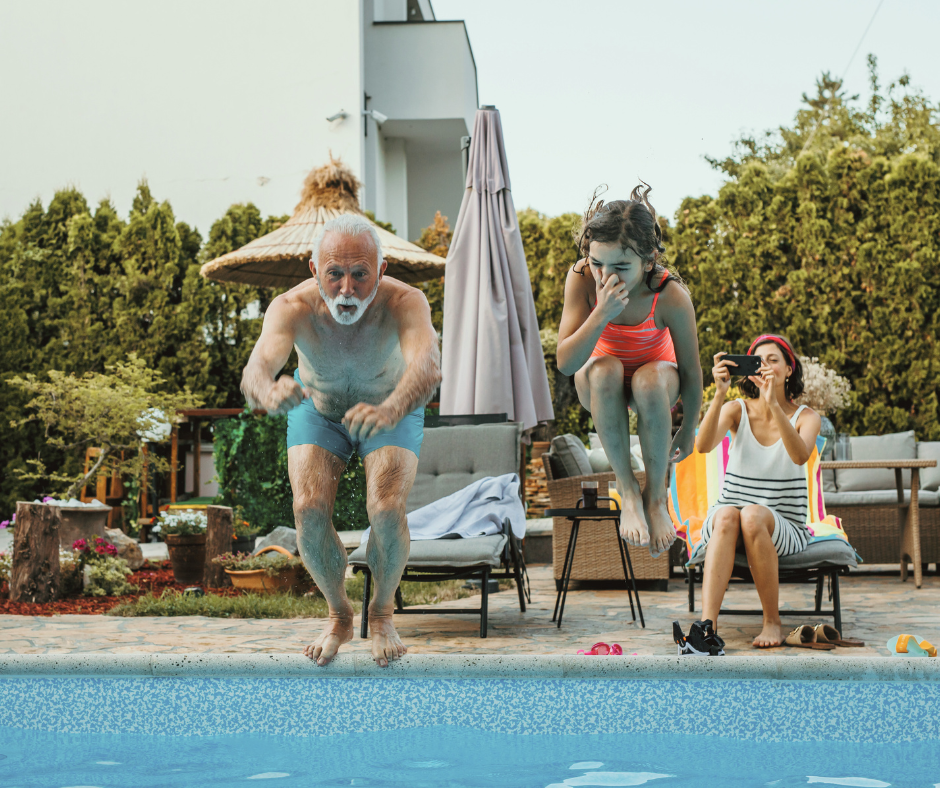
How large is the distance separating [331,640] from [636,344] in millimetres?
1491

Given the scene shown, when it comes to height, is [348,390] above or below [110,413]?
below

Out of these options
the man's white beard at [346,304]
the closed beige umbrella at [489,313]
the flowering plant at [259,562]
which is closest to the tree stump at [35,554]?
the flowering plant at [259,562]

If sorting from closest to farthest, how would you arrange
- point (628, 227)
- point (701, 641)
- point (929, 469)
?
1. point (628, 227)
2. point (701, 641)
3. point (929, 469)

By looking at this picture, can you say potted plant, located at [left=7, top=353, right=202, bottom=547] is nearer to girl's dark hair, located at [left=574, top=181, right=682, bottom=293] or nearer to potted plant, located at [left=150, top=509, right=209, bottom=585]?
potted plant, located at [left=150, top=509, right=209, bottom=585]

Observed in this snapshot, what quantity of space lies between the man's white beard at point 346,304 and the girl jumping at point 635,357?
60 centimetres

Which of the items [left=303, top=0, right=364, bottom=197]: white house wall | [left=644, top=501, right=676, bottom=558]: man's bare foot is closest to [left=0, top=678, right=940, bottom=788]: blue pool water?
[left=644, top=501, right=676, bottom=558]: man's bare foot

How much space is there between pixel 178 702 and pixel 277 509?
4.55m

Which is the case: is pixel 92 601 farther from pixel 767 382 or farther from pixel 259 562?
pixel 767 382

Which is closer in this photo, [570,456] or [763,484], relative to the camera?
[763,484]

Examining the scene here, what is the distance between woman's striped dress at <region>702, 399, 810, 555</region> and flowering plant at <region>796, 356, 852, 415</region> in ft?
13.6

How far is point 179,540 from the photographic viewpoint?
6.61 metres

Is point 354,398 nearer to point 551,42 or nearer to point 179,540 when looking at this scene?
point 551,42

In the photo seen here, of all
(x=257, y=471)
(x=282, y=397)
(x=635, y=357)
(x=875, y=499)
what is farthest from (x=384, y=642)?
(x=875, y=499)

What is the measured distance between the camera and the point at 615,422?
2.76 m
